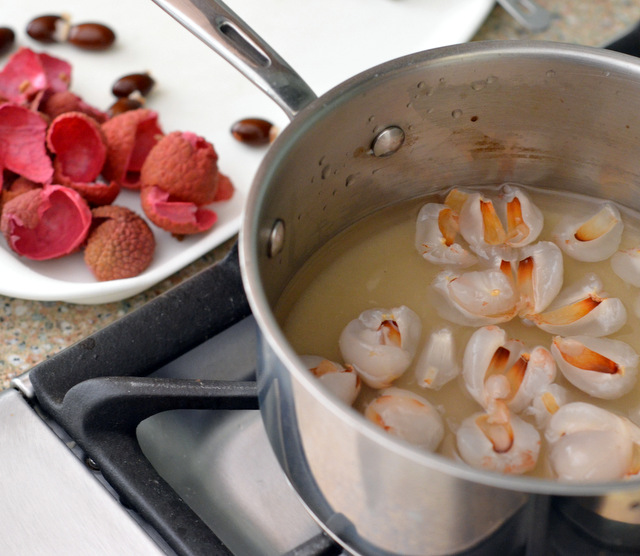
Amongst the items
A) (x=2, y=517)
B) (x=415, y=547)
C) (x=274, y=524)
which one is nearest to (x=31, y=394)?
(x=2, y=517)

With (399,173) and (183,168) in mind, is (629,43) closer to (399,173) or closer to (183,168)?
(399,173)

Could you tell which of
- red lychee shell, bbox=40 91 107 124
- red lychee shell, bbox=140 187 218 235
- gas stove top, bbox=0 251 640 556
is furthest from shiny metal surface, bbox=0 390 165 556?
red lychee shell, bbox=40 91 107 124

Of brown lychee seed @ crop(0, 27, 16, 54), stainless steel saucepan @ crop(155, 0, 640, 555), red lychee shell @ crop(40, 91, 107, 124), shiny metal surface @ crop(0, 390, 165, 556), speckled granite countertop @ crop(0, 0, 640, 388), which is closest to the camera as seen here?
stainless steel saucepan @ crop(155, 0, 640, 555)

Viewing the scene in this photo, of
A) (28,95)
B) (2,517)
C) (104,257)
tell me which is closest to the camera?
(2,517)

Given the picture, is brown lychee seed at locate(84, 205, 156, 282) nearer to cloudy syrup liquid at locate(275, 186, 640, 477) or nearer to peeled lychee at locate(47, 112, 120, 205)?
peeled lychee at locate(47, 112, 120, 205)

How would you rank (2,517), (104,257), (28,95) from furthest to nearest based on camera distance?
(28,95), (104,257), (2,517)

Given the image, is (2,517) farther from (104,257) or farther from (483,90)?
(483,90)
